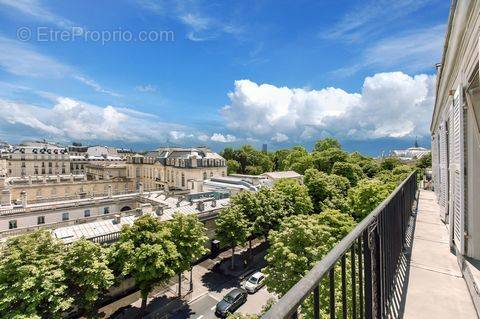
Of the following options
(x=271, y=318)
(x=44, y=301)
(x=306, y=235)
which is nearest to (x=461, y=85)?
(x=271, y=318)

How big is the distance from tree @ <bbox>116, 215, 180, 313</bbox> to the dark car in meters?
3.18

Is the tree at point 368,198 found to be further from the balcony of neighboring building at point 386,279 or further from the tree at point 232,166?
the tree at point 232,166

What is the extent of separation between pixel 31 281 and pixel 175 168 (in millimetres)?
33024

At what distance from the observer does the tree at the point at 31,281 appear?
950 centimetres

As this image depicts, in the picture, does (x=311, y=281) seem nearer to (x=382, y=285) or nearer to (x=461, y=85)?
(x=382, y=285)

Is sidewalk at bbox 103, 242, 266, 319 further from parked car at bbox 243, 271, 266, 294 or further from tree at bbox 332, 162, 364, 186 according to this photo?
tree at bbox 332, 162, 364, 186

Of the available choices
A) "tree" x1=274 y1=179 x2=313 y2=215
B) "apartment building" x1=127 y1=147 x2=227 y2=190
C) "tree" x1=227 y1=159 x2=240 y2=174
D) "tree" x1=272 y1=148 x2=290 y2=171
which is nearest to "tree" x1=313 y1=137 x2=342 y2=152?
"tree" x1=272 y1=148 x2=290 y2=171

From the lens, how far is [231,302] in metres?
14.8

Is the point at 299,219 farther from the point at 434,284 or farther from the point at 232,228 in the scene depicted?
the point at 434,284

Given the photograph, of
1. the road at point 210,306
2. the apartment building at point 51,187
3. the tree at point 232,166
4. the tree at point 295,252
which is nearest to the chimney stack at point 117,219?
the road at point 210,306

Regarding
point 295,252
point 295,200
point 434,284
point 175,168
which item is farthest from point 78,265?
point 175,168

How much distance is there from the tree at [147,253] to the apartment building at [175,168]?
946 inches

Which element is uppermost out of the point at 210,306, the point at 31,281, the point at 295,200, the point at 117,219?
the point at 295,200

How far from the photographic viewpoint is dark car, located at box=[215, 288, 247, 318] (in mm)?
14438
